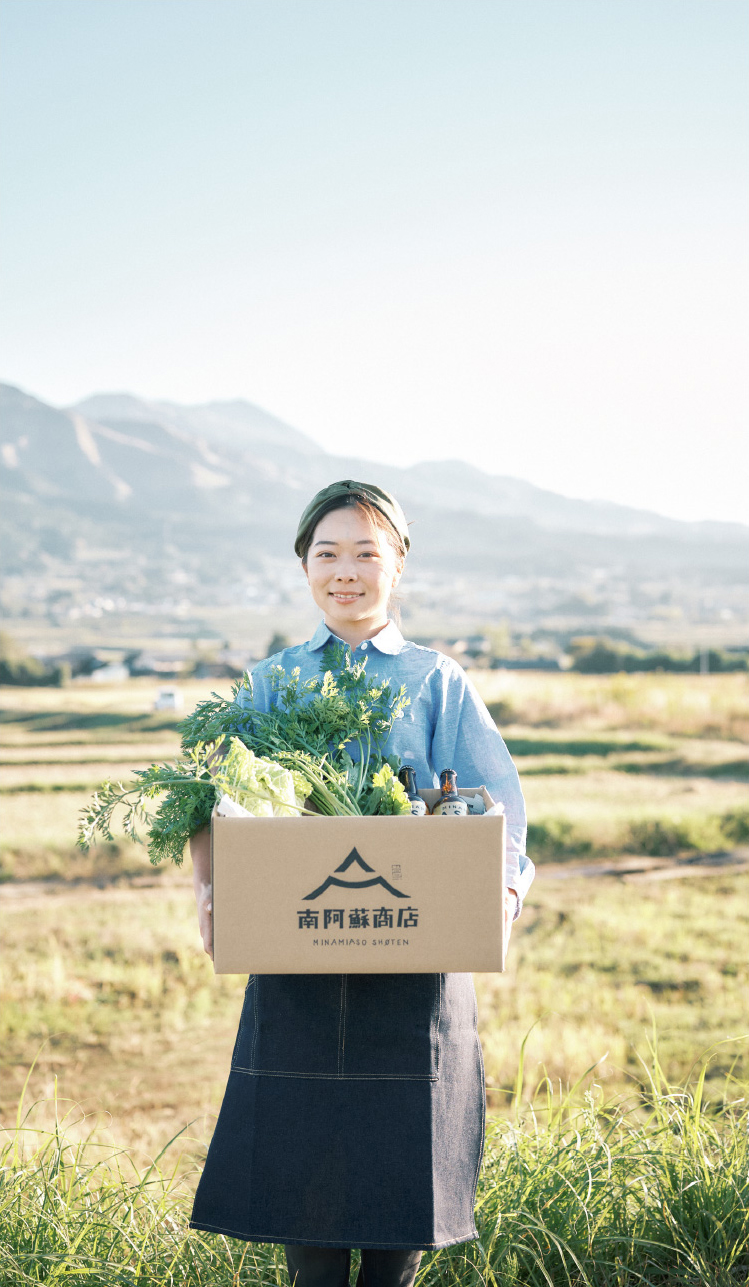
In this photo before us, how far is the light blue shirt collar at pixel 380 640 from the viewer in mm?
2295

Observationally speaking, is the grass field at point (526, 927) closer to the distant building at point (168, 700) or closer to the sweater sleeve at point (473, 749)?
the distant building at point (168, 700)

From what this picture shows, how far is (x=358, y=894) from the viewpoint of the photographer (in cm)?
168

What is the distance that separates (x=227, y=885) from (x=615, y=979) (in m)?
7.68

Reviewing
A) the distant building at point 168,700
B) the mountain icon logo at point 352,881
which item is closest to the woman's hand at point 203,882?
the mountain icon logo at point 352,881

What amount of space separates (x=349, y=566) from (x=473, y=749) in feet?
1.70

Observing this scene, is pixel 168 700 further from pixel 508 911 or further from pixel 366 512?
pixel 508 911

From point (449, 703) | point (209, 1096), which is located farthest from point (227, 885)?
point (209, 1096)

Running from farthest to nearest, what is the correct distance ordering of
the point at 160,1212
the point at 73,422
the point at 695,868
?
the point at 73,422 → the point at 695,868 → the point at 160,1212

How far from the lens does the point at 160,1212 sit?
2.63 m

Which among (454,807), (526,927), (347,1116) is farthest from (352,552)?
(526,927)

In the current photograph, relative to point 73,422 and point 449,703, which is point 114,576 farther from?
point 73,422

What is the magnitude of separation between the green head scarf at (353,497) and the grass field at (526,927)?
1.18 metres

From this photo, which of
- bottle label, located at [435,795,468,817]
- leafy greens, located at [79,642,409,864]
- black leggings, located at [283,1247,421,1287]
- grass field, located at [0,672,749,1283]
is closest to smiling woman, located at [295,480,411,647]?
leafy greens, located at [79,642,409,864]

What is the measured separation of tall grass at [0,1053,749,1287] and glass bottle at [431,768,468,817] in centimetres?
123
